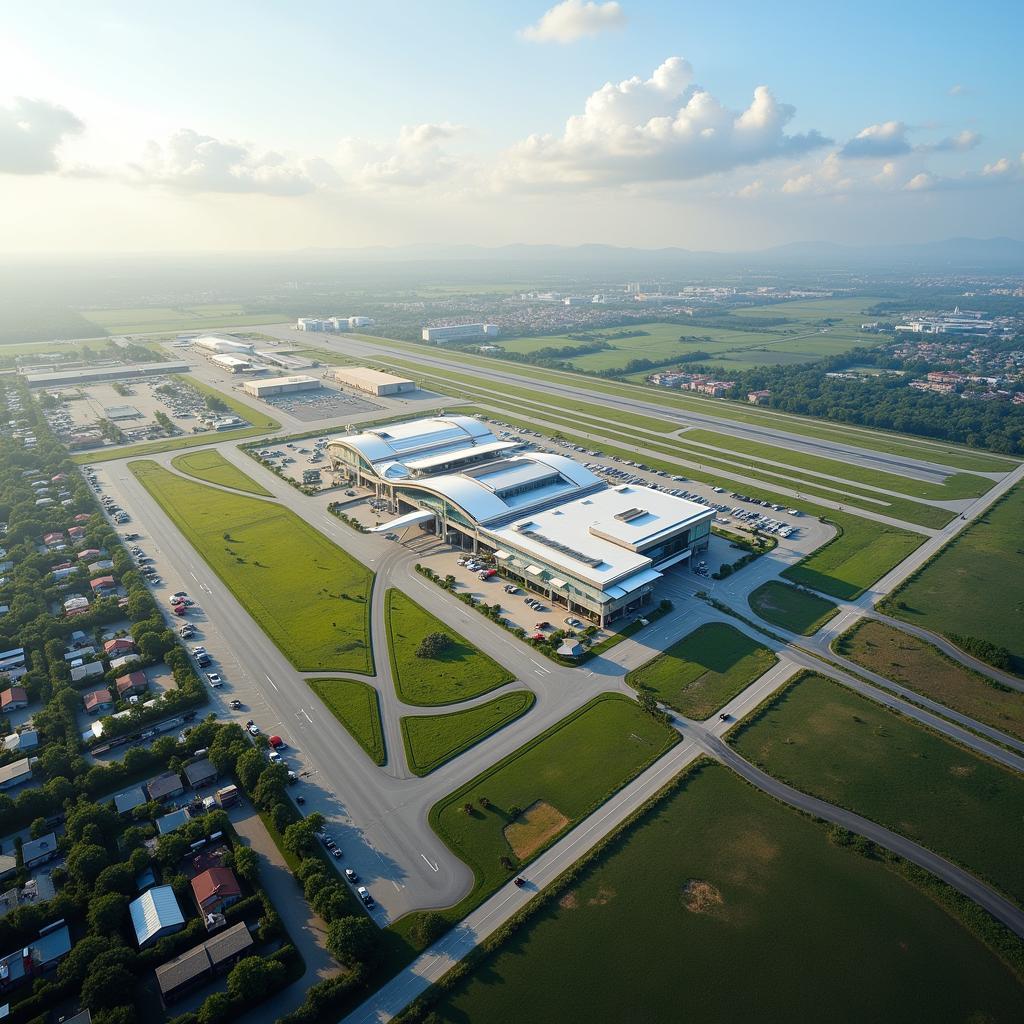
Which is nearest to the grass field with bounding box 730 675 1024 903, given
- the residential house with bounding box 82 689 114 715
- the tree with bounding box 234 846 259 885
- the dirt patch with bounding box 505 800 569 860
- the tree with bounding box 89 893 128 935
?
the dirt patch with bounding box 505 800 569 860

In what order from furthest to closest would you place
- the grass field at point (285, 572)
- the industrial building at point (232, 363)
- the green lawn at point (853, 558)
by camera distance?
the industrial building at point (232, 363), the green lawn at point (853, 558), the grass field at point (285, 572)

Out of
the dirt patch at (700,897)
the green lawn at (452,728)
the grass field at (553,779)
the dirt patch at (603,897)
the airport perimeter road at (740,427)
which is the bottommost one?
the dirt patch at (700,897)

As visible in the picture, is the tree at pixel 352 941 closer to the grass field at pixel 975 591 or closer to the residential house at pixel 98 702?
the residential house at pixel 98 702

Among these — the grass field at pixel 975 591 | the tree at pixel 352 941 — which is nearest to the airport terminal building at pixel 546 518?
the grass field at pixel 975 591

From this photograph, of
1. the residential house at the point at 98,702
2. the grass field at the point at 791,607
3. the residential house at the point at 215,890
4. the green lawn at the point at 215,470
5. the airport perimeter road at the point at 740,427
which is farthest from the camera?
the airport perimeter road at the point at 740,427

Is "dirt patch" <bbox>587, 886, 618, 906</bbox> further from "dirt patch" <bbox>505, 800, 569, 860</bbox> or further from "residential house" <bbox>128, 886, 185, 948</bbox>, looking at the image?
"residential house" <bbox>128, 886, 185, 948</bbox>

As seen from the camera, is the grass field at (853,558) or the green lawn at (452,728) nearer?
the green lawn at (452,728)

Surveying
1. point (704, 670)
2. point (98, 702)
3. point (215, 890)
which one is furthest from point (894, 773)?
point (98, 702)
